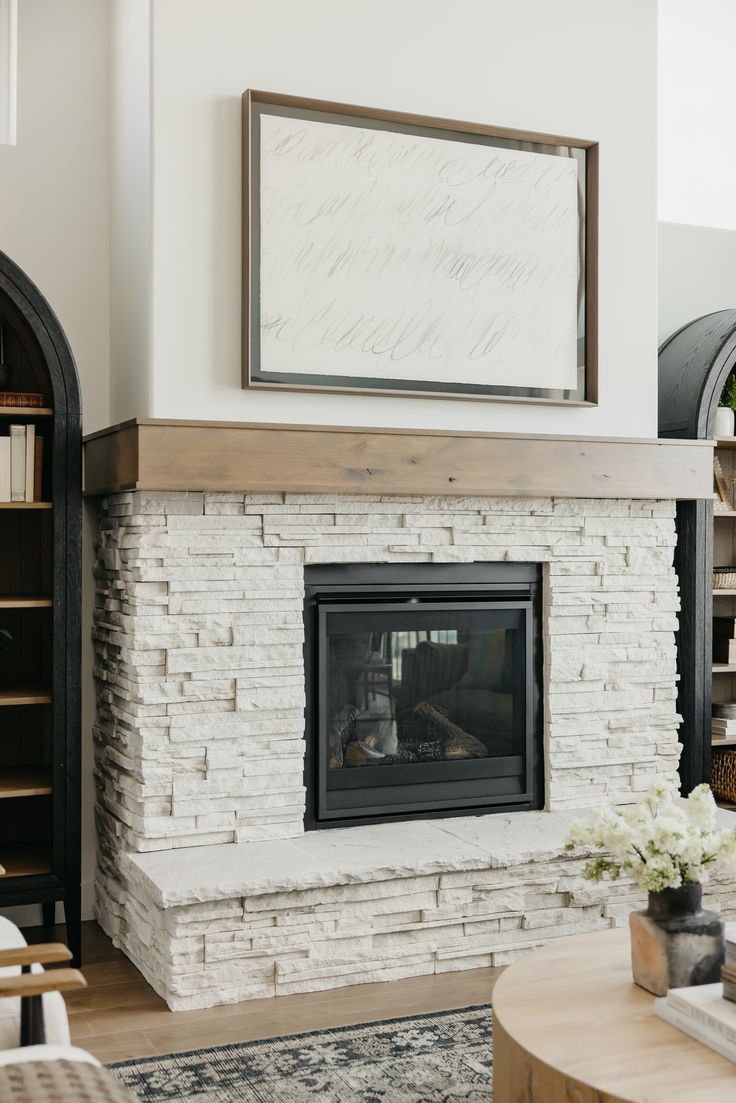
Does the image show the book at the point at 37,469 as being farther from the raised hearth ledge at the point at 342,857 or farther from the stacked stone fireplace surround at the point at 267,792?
the raised hearth ledge at the point at 342,857

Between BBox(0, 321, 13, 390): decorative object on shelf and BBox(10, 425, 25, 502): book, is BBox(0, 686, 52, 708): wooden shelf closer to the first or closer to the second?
BBox(10, 425, 25, 502): book

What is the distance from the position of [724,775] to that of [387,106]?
9.12 feet

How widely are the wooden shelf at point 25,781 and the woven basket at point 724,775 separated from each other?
2.49 meters

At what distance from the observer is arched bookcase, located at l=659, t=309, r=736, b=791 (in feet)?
13.6

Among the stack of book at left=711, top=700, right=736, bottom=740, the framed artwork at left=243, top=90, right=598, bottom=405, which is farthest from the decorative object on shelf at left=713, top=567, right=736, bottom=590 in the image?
the framed artwork at left=243, top=90, right=598, bottom=405

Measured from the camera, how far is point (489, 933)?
132 inches

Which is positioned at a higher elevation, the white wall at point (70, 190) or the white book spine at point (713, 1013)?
the white wall at point (70, 190)

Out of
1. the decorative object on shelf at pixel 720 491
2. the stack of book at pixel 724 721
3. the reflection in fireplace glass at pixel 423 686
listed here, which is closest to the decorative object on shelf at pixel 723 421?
the decorative object on shelf at pixel 720 491

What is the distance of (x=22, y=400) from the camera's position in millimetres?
3443

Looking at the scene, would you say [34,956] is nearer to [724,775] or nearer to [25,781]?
[25,781]

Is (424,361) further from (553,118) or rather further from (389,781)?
(389,781)

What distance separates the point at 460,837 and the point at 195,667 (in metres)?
0.96

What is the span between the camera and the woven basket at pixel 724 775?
4.43m

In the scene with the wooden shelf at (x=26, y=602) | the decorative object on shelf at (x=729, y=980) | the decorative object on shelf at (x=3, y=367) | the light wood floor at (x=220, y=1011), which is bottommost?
the light wood floor at (x=220, y=1011)
